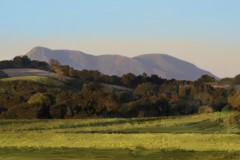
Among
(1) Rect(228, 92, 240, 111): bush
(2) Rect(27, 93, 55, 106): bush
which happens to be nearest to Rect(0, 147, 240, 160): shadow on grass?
(1) Rect(228, 92, 240, 111): bush

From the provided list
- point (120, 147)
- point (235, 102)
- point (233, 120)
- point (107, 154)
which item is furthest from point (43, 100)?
point (107, 154)

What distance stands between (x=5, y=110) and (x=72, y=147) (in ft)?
217

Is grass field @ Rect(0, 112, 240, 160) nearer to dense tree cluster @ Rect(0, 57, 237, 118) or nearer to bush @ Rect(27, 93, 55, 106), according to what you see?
dense tree cluster @ Rect(0, 57, 237, 118)

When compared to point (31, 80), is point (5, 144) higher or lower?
lower

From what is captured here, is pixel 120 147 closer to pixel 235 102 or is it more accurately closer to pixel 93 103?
pixel 235 102

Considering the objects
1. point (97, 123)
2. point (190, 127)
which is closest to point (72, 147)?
point (190, 127)

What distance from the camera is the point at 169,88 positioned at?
152m

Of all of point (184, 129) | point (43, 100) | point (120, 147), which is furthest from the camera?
point (43, 100)

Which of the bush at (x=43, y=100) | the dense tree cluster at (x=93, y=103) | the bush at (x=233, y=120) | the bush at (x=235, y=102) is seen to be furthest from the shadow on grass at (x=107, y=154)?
the bush at (x=43, y=100)

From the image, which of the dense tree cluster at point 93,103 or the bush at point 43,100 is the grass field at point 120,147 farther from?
the bush at point 43,100

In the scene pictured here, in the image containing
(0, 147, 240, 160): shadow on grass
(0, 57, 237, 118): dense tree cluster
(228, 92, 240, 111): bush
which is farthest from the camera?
(0, 57, 237, 118): dense tree cluster

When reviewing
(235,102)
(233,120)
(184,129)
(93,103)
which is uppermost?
(93,103)

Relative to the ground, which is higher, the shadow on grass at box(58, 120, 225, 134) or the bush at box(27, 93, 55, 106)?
the bush at box(27, 93, 55, 106)

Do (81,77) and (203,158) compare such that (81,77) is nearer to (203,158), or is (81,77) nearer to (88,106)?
(88,106)
